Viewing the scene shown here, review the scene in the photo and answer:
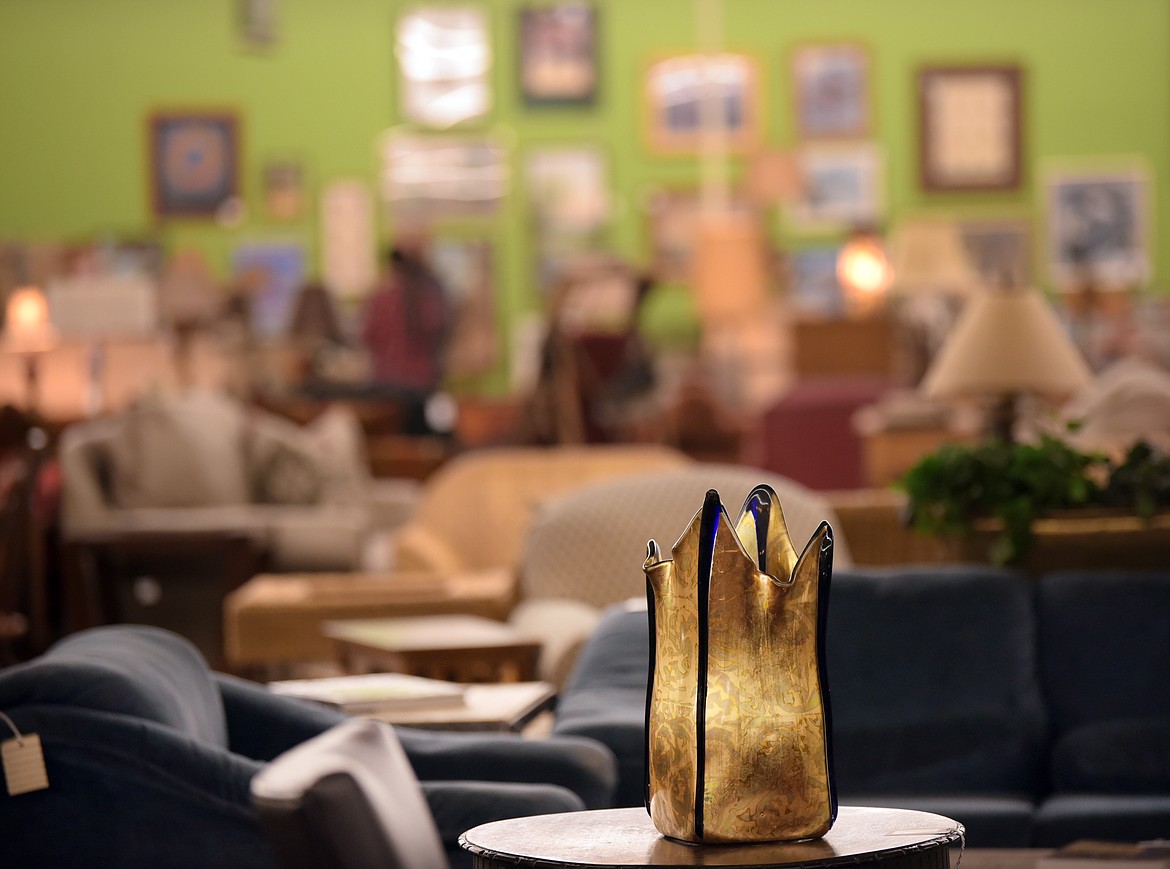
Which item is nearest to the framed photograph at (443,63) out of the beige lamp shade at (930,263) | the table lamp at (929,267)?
the table lamp at (929,267)

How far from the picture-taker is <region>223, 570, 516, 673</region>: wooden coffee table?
5039 millimetres

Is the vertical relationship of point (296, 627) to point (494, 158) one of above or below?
below

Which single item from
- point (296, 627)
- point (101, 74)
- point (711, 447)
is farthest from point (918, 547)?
point (101, 74)

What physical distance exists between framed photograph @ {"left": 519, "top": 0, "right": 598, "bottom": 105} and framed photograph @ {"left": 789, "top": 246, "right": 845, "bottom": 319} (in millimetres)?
1987

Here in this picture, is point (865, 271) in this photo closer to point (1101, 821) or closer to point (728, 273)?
point (728, 273)

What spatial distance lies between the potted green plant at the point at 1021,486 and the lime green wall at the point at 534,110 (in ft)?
34.0

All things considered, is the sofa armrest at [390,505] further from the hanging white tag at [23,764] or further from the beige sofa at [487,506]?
the hanging white tag at [23,764]

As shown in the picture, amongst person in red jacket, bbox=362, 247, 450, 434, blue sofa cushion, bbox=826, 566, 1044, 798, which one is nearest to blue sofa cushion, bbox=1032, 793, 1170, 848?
blue sofa cushion, bbox=826, 566, 1044, 798

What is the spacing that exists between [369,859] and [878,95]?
1324cm

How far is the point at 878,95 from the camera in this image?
14.1 metres

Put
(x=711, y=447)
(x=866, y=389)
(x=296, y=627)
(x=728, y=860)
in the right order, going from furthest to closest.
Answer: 1. (x=711, y=447)
2. (x=866, y=389)
3. (x=296, y=627)
4. (x=728, y=860)

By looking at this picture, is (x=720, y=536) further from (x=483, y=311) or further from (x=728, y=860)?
(x=483, y=311)

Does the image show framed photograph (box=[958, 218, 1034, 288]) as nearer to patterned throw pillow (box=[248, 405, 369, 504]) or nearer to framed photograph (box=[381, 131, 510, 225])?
framed photograph (box=[381, 131, 510, 225])

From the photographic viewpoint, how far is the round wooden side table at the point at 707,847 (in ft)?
6.15
